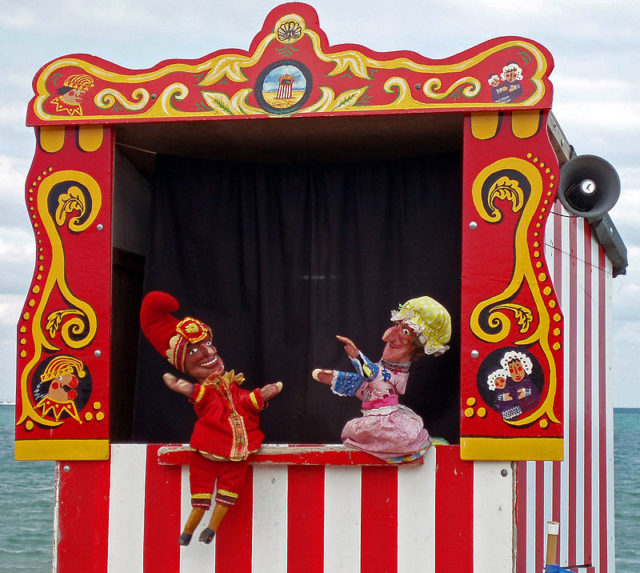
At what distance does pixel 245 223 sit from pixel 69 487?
1511 millimetres

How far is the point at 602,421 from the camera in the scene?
6324 millimetres

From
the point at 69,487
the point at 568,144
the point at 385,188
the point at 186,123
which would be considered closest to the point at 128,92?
the point at 186,123

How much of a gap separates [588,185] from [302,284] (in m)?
1.50

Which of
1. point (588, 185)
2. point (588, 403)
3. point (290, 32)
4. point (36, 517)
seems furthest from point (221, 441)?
point (36, 517)

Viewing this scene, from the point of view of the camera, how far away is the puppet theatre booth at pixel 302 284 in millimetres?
3955

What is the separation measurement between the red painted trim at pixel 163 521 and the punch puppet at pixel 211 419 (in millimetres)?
191

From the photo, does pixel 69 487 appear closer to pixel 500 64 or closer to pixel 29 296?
pixel 29 296

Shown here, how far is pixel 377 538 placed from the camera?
13.1ft

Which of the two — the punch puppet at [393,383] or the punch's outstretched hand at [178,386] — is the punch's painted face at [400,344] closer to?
the punch puppet at [393,383]

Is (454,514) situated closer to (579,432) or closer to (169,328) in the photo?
(169,328)

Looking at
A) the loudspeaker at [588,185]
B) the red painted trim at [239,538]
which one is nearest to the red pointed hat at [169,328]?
the red painted trim at [239,538]

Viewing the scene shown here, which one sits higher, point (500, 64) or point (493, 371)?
point (500, 64)

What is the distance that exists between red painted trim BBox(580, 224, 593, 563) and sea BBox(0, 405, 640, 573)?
6.04 meters

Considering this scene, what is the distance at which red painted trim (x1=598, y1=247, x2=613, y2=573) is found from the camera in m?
6.20
